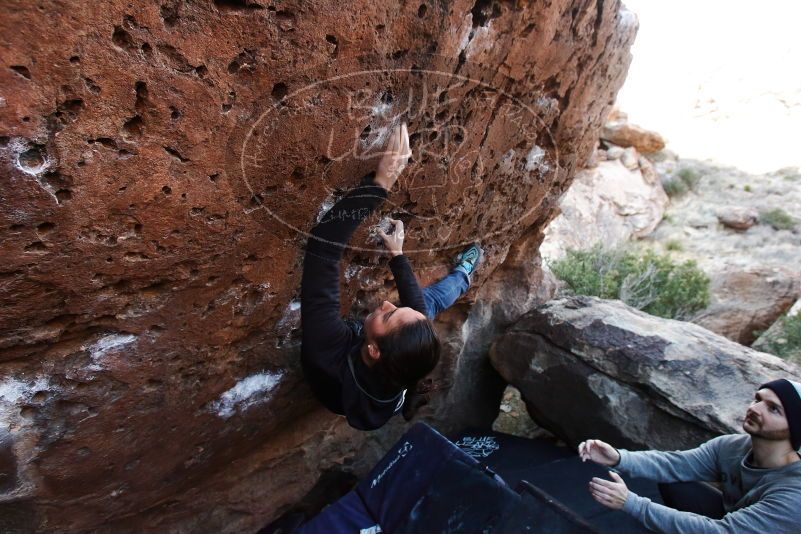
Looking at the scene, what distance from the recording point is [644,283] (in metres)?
6.48

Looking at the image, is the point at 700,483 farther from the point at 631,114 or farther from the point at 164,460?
the point at 631,114

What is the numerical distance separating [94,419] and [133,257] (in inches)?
23.7

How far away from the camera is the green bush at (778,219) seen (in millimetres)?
9367

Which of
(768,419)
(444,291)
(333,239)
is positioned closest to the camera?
(333,239)

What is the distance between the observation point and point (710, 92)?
53.2ft

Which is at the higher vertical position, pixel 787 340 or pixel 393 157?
pixel 393 157

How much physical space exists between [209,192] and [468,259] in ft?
5.09

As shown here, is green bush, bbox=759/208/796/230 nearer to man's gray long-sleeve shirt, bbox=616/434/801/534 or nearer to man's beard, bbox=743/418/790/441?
man's gray long-sleeve shirt, bbox=616/434/801/534

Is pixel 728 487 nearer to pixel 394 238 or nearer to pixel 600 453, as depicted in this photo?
pixel 600 453

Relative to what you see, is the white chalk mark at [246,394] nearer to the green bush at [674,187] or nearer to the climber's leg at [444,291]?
the climber's leg at [444,291]

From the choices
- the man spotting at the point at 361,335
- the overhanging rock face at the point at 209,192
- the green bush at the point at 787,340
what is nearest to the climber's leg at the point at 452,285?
the overhanging rock face at the point at 209,192

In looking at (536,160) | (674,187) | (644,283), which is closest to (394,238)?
(536,160)

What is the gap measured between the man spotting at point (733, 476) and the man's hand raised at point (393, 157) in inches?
54.9

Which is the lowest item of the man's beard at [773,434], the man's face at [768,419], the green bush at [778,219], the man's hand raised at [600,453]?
the man's hand raised at [600,453]
